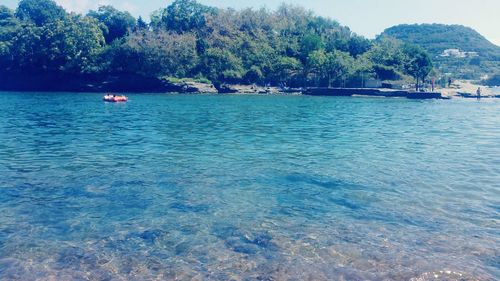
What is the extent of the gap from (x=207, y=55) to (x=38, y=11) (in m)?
56.4

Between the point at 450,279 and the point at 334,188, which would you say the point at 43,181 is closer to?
the point at 334,188

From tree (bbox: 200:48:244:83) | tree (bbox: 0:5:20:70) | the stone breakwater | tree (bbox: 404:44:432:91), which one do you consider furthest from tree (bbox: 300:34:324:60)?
tree (bbox: 0:5:20:70)

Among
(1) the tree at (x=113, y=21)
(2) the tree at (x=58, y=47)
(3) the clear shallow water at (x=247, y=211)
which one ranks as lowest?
(3) the clear shallow water at (x=247, y=211)

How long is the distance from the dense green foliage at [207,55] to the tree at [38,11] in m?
7.31

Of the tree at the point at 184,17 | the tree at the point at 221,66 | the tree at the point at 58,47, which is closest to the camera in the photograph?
the tree at the point at 58,47

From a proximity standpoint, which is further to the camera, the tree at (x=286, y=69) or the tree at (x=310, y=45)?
Result: the tree at (x=310, y=45)

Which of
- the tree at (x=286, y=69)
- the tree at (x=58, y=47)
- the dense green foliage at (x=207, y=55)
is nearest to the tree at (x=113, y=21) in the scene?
the dense green foliage at (x=207, y=55)

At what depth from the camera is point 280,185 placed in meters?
16.3

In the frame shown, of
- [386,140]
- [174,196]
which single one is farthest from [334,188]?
[386,140]

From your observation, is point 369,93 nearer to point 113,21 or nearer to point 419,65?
point 419,65

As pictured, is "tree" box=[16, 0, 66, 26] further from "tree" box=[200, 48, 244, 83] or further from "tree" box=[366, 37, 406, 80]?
"tree" box=[366, 37, 406, 80]

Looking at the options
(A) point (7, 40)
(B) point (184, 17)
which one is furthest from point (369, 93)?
(A) point (7, 40)

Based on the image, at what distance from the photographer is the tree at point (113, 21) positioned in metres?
125

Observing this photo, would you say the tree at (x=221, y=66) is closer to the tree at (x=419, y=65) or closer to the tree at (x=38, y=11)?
the tree at (x=419, y=65)
